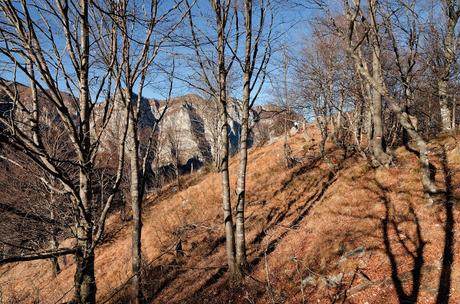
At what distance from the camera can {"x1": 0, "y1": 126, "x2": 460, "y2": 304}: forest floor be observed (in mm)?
6086

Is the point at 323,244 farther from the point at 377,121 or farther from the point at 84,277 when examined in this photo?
the point at 84,277

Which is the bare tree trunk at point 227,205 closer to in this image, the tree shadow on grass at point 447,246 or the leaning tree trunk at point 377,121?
the tree shadow on grass at point 447,246

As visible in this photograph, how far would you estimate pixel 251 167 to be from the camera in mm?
20109

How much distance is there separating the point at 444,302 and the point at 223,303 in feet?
14.4

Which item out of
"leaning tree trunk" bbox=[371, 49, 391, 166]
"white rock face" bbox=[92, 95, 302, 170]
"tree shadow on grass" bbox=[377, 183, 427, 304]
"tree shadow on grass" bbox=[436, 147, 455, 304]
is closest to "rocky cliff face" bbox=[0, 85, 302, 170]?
"white rock face" bbox=[92, 95, 302, 170]

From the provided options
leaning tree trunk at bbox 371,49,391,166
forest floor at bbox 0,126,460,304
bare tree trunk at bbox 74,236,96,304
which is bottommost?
forest floor at bbox 0,126,460,304

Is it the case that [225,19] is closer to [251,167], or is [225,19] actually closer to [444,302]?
[444,302]

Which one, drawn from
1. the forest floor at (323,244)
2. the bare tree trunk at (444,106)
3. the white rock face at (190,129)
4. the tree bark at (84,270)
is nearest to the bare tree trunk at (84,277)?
the tree bark at (84,270)

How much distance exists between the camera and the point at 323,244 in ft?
27.3

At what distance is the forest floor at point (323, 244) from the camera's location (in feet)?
20.0

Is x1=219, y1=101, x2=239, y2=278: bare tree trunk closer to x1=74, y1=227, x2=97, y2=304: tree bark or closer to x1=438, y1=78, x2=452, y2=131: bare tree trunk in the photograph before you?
x1=74, y1=227, x2=97, y2=304: tree bark

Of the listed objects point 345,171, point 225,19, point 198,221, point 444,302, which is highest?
point 225,19

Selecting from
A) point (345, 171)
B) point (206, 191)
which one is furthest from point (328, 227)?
point (206, 191)

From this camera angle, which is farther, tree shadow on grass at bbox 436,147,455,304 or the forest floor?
the forest floor
